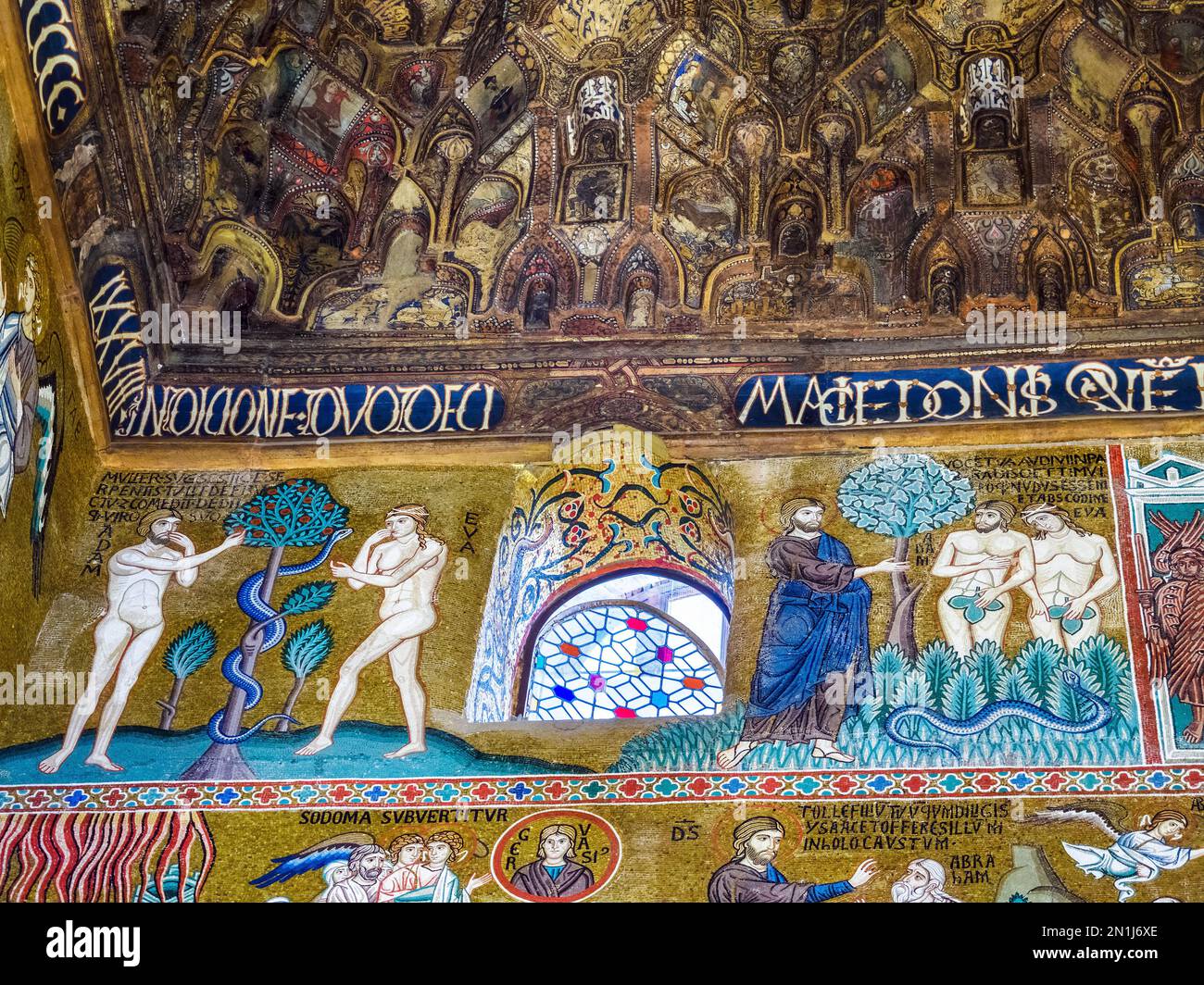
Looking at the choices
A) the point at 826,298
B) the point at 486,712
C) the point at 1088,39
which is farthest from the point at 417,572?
the point at 1088,39

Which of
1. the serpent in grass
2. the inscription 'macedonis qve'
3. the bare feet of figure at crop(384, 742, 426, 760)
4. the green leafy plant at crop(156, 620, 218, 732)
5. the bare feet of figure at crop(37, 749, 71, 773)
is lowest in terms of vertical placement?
the bare feet of figure at crop(37, 749, 71, 773)

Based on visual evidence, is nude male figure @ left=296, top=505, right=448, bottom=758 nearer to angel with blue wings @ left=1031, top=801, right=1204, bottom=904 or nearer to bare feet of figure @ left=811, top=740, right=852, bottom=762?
bare feet of figure @ left=811, top=740, right=852, bottom=762

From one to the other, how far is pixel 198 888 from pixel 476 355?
472cm

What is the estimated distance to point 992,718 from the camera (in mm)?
13539

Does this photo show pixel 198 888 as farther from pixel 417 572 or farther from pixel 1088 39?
pixel 1088 39

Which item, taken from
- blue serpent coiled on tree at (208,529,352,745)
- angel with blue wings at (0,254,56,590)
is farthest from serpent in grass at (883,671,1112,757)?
angel with blue wings at (0,254,56,590)

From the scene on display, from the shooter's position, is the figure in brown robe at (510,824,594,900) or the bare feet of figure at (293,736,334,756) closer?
the figure in brown robe at (510,824,594,900)

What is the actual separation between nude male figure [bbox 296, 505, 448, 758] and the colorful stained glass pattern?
2.81 ft

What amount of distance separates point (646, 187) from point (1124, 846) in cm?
618

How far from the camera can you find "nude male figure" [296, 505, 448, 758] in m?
13.9

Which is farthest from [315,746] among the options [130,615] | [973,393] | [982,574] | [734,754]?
[973,393]

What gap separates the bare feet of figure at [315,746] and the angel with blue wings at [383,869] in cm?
73

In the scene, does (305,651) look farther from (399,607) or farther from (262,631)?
(399,607)

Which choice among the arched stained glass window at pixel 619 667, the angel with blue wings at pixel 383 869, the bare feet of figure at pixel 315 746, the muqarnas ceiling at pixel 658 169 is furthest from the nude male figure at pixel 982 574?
the bare feet of figure at pixel 315 746
